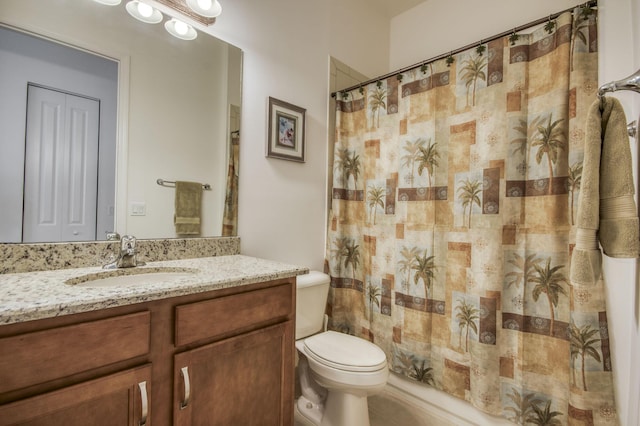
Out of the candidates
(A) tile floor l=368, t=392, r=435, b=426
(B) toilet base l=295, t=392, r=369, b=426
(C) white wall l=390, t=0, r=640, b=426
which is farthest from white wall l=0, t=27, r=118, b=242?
(C) white wall l=390, t=0, r=640, b=426

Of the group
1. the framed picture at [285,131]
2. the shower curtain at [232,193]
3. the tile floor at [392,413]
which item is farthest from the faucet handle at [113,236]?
the tile floor at [392,413]

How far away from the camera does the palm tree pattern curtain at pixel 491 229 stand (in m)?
1.21

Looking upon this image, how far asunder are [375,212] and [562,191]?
96 centimetres

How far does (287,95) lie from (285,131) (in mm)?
238

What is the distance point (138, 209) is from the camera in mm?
1240

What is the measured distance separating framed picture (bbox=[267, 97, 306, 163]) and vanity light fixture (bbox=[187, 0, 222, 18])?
1.58ft

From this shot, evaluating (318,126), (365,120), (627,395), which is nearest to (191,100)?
(318,126)

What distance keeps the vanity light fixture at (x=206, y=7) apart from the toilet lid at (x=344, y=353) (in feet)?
5.55

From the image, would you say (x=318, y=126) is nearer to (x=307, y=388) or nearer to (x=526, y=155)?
(x=526, y=155)

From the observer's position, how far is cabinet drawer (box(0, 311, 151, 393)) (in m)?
0.60

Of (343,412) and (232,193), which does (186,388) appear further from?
(232,193)

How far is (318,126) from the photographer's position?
2021 mm

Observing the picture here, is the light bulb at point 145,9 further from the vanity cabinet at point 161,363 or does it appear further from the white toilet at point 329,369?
the white toilet at point 329,369

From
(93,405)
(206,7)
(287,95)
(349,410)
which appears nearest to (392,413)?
(349,410)
